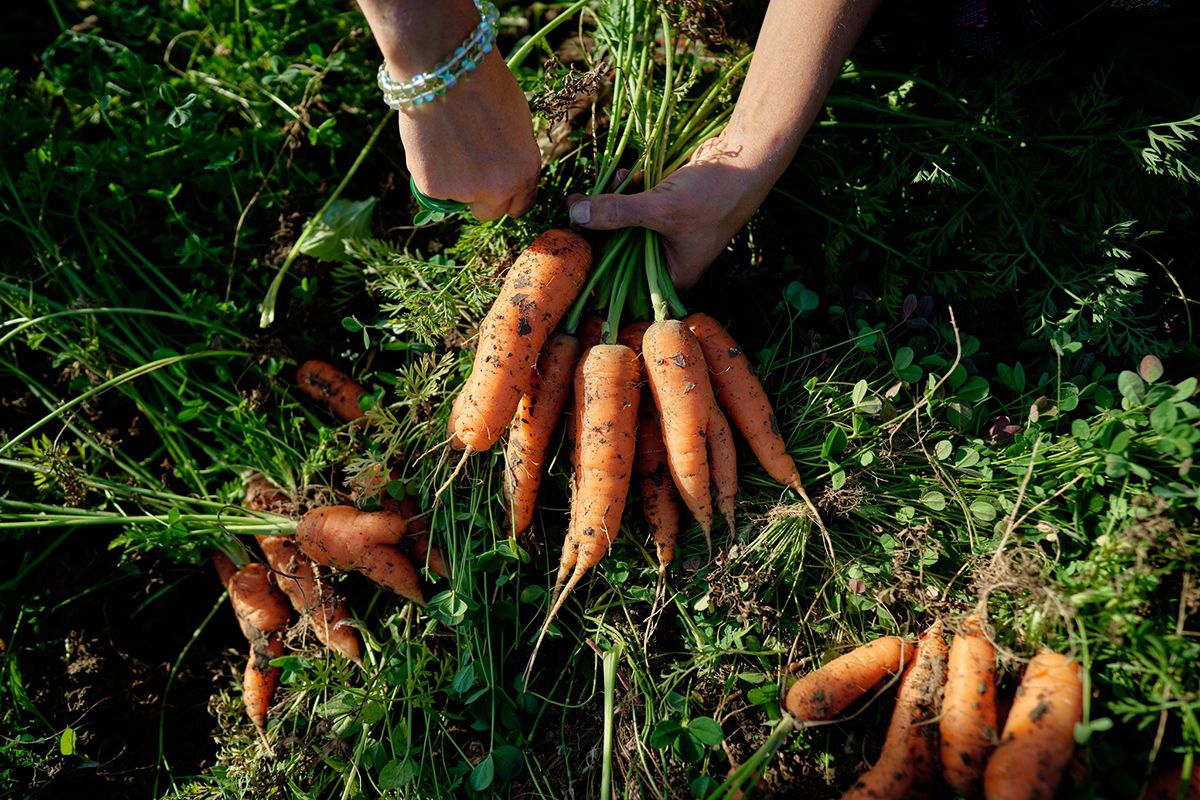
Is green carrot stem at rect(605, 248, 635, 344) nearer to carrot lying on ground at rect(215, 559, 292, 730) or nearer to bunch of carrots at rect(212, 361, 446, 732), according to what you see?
bunch of carrots at rect(212, 361, 446, 732)

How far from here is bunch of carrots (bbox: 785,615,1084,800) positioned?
4.62 ft

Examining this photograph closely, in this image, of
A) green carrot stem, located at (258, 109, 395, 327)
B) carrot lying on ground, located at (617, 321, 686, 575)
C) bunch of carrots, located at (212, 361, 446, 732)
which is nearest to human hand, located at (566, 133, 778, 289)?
carrot lying on ground, located at (617, 321, 686, 575)

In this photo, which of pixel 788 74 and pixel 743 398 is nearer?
pixel 788 74

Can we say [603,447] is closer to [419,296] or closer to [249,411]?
[419,296]

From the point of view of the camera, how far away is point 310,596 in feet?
6.93

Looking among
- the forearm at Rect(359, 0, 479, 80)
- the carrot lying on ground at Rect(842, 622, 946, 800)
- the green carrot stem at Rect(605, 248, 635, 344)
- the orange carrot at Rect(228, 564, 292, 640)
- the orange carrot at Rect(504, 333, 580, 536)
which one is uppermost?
the forearm at Rect(359, 0, 479, 80)

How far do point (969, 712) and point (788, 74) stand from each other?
4.69 feet

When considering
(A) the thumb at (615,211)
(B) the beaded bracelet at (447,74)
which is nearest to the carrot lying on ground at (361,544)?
(A) the thumb at (615,211)

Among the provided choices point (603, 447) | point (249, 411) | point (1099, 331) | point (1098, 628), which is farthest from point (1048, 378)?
point (249, 411)

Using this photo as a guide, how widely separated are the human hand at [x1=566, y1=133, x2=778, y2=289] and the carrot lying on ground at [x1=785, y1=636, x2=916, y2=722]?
1012mm

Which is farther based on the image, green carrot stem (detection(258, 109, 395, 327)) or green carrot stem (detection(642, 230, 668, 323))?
green carrot stem (detection(258, 109, 395, 327))

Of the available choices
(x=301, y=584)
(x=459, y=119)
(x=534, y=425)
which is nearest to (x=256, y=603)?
(x=301, y=584)

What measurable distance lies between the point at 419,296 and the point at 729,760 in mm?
1365

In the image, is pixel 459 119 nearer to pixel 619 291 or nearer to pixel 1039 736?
pixel 619 291
